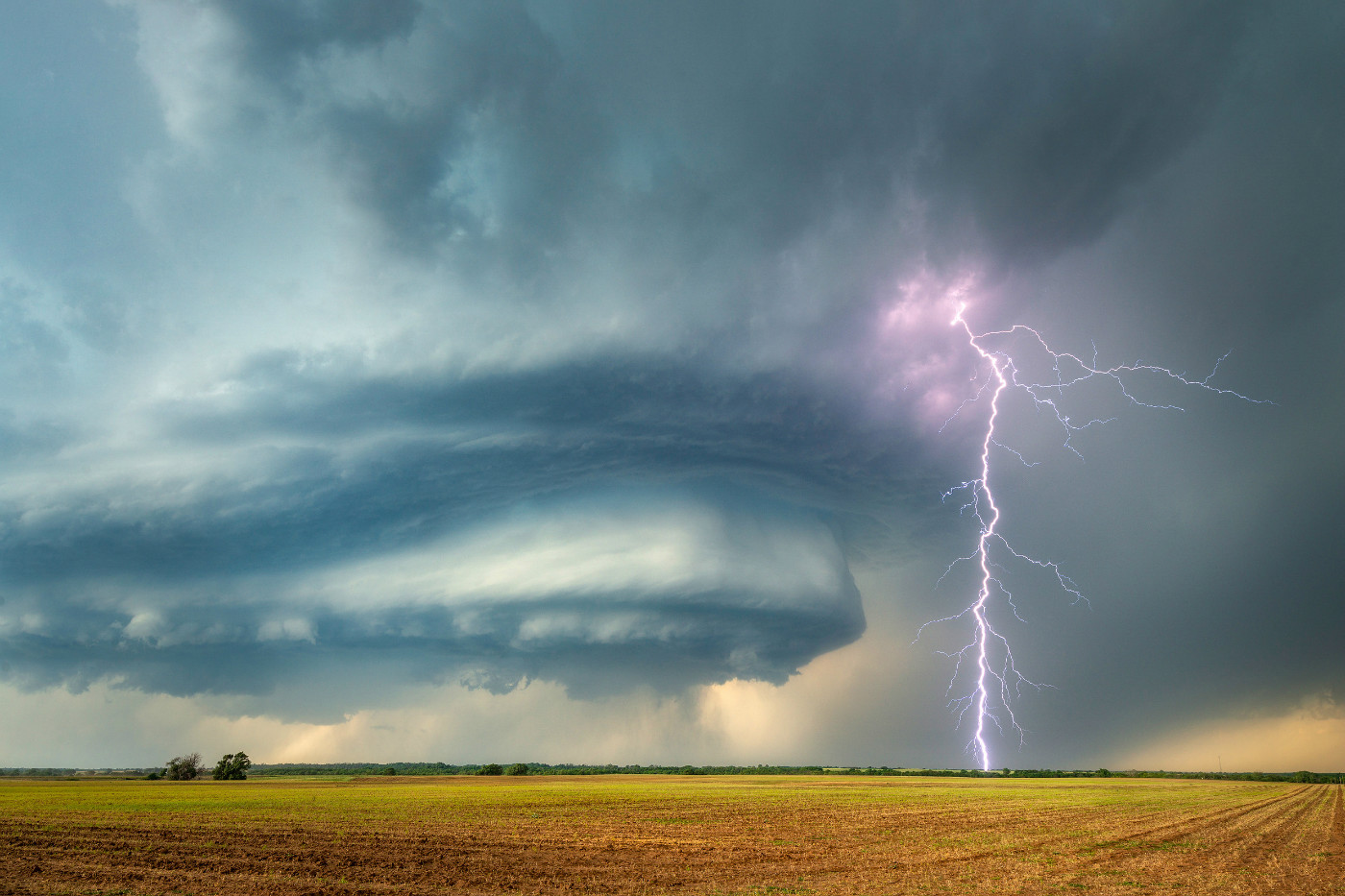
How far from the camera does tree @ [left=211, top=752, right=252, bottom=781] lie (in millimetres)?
141500

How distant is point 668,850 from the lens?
27.7m

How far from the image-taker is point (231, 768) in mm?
142375

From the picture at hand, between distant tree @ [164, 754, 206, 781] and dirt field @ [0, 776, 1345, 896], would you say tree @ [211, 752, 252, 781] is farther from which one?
dirt field @ [0, 776, 1345, 896]

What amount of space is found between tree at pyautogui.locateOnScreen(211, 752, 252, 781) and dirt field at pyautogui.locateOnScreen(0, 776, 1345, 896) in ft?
379

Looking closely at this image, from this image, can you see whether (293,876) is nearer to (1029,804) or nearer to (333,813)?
(333,813)

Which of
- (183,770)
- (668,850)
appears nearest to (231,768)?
(183,770)

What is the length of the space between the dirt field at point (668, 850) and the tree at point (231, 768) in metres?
116

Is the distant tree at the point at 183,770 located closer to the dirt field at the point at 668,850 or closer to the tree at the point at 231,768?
the tree at the point at 231,768

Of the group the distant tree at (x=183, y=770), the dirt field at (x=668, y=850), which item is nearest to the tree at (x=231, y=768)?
the distant tree at (x=183, y=770)

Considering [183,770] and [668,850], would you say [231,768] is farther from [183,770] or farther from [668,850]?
[668,850]

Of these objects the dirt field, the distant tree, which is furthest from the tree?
the dirt field

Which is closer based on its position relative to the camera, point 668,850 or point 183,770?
point 668,850

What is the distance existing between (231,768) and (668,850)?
157 metres

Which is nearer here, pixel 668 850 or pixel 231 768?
pixel 668 850
